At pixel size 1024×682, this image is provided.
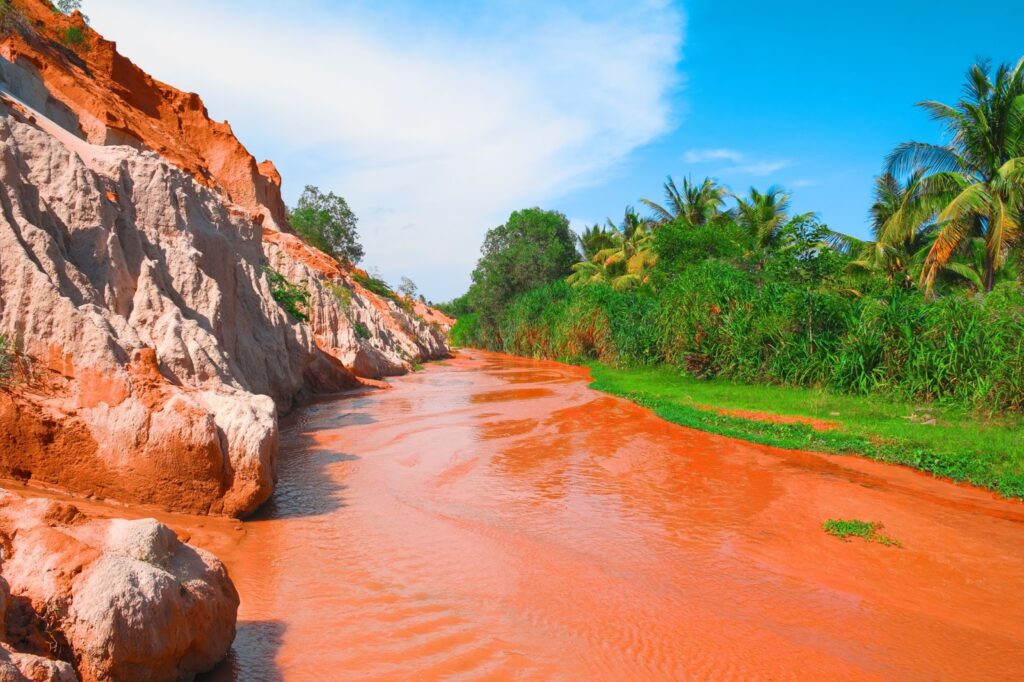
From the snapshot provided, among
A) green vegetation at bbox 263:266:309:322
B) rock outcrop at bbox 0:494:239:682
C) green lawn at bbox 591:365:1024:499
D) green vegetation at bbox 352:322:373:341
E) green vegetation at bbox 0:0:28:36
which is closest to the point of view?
rock outcrop at bbox 0:494:239:682

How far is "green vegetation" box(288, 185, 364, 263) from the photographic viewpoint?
41.2 m

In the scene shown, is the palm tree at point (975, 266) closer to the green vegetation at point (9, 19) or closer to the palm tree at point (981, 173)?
the palm tree at point (981, 173)

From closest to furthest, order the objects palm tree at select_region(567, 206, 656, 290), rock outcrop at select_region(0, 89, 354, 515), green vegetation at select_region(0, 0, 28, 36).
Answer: rock outcrop at select_region(0, 89, 354, 515) < green vegetation at select_region(0, 0, 28, 36) < palm tree at select_region(567, 206, 656, 290)

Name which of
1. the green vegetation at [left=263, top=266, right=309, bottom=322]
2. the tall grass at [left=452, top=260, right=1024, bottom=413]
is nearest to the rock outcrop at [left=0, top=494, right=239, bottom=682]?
the tall grass at [left=452, top=260, right=1024, bottom=413]

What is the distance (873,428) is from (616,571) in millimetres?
7340

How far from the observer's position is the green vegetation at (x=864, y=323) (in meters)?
10.6

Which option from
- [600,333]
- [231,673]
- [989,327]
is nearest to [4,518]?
[231,673]

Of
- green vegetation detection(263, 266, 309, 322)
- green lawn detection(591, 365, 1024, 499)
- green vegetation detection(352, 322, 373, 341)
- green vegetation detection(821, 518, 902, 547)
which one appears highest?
green vegetation detection(263, 266, 309, 322)

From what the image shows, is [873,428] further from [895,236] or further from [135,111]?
[135,111]

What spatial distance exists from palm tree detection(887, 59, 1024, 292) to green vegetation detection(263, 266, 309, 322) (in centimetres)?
1821

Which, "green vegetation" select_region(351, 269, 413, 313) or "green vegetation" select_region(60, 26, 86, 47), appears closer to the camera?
"green vegetation" select_region(60, 26, 86, 47)

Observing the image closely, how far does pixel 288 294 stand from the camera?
16641 mm

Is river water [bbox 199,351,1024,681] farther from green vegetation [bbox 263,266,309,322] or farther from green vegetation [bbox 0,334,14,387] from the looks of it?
green vegetation [bbox 263,266,309,322]

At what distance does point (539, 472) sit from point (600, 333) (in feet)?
64.5
